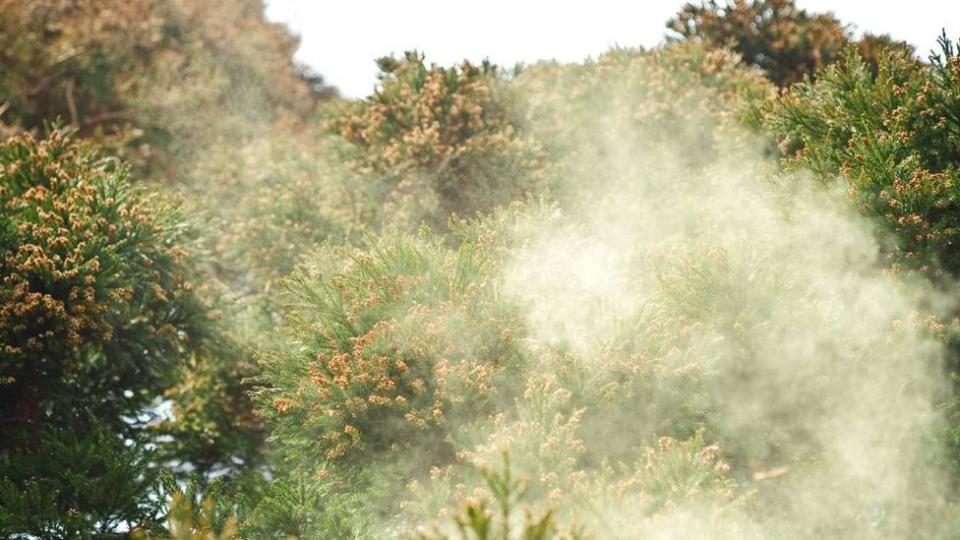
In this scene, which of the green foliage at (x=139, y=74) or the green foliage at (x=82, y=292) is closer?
the green foliage at (x=82, y=292)

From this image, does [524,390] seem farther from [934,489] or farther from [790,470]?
[934,489]

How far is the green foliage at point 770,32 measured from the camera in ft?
55.9

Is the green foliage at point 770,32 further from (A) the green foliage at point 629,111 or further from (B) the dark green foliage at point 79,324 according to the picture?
(B) the dark green foliage at point 79,324

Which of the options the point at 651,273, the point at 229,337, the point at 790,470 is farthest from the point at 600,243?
the point at 229,337

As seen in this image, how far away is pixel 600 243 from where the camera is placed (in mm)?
12078

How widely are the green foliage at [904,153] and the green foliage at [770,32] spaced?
7.40 meters

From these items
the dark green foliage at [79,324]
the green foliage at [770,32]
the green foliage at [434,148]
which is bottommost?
the dark green foliage at [79,324]

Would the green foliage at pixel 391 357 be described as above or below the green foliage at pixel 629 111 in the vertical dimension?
below

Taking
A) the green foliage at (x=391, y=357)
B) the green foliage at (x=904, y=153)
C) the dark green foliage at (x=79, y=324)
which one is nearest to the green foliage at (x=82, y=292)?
the dark green foliage at (x=79, y=324)

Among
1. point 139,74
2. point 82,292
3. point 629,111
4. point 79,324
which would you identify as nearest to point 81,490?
point 79,324

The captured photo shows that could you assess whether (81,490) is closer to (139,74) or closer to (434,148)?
(434,148)

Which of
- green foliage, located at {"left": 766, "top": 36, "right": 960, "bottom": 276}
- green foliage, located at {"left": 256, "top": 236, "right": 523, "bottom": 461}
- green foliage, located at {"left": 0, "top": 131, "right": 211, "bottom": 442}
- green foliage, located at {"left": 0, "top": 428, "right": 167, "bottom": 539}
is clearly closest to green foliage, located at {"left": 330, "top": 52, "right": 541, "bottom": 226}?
green foliage, located at {"left": 0, "top": 131, "right": 211, "bottom": 442}

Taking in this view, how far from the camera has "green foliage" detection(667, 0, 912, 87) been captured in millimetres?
17031

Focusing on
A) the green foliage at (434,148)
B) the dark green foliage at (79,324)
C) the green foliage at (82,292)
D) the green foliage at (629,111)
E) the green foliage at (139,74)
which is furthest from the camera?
the green foliage at (139,74)
